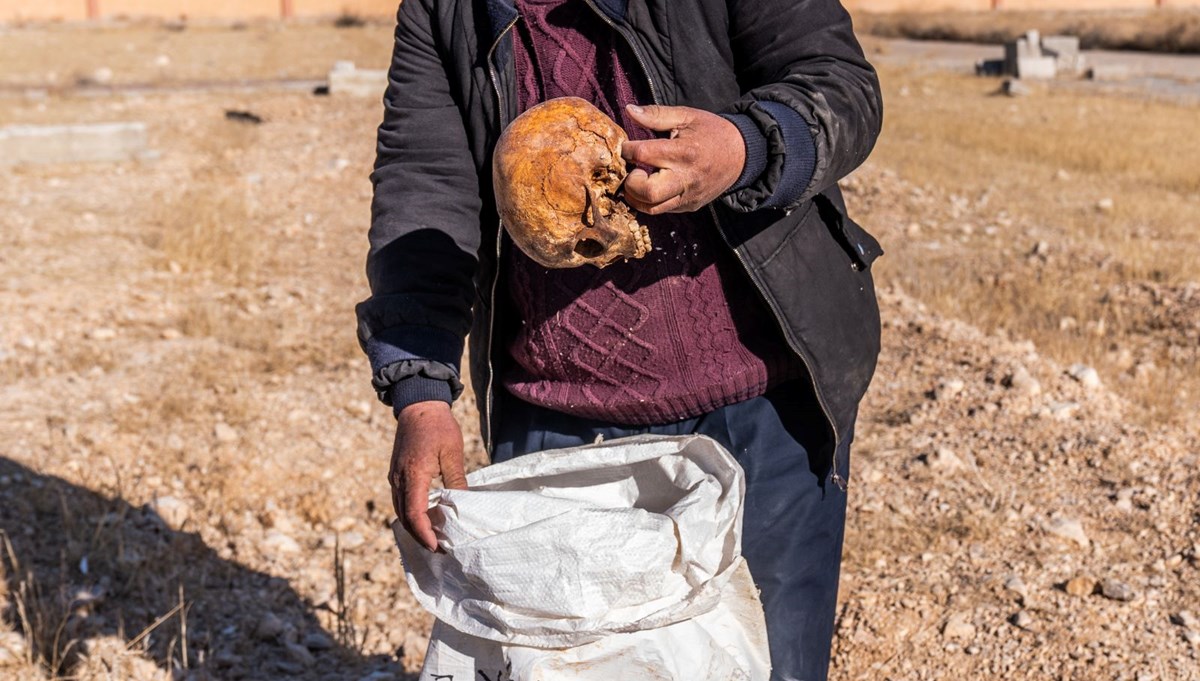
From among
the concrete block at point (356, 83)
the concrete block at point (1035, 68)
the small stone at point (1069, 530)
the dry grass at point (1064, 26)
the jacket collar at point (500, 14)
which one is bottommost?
the dry grass at point (1064, 26)

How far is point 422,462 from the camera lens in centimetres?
178

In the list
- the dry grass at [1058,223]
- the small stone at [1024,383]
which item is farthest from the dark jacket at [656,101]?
the dry grass at [1058,223]

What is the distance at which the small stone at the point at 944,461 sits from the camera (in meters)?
4.16

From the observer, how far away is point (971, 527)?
3.73 m

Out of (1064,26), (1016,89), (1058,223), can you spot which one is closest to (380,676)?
(1058,223)

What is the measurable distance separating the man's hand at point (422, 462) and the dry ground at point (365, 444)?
1390 millimetres

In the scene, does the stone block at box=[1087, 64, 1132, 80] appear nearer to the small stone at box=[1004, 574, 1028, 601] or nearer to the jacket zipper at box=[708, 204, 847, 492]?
the small stone at box=[1004, 574, 1028, 601]

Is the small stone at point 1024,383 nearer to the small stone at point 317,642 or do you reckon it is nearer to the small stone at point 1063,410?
the small stone at point 1063,410

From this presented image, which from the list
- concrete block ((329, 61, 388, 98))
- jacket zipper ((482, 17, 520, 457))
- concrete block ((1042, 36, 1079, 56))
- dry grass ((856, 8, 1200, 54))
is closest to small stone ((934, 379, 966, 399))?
jacket zipper ((482, 17, 520, 457))

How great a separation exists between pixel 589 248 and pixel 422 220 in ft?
1.16

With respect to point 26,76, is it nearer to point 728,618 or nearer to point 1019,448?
point 1019,448

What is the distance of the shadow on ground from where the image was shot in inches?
125

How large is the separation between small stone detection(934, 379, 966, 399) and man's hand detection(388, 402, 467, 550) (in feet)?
10.7

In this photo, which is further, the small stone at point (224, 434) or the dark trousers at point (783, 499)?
the small stone at point (224, 434)
